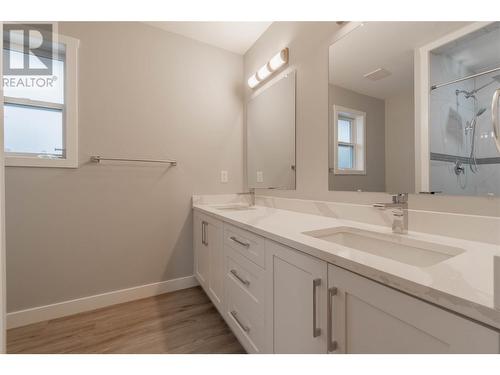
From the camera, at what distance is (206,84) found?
2295 mm

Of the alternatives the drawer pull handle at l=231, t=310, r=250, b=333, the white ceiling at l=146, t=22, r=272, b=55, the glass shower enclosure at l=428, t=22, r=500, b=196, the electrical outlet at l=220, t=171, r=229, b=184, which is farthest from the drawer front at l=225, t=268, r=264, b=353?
the white ceiling at l=146, t=22, r=272, b=55

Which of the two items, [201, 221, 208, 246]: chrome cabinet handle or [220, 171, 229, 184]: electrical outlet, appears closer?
[201, 221, 208, 246]: chrome cabinet handle

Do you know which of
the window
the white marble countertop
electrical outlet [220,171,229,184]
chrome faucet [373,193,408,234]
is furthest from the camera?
electrical outlet [220,171,229,184]

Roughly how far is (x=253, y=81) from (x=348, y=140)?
1.28 meters

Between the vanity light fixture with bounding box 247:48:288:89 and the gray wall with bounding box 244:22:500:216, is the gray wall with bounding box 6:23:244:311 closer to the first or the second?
the vanity light fixture with bounding box 247:48:288:89

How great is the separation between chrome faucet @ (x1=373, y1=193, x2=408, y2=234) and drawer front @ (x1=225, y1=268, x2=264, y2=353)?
729mm

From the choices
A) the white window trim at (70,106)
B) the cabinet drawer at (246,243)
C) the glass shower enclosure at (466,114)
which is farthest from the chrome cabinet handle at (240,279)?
the white window trim at (70,106)

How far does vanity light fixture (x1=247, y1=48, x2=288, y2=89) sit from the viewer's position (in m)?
1.84

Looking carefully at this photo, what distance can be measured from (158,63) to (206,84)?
47 cm

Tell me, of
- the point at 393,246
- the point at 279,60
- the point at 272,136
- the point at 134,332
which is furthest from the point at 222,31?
the point at 134,332

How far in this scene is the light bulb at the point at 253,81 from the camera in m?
2.19

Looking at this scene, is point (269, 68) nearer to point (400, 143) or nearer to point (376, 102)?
point (376, 102)

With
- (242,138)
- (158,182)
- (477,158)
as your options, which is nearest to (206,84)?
(242,138)
